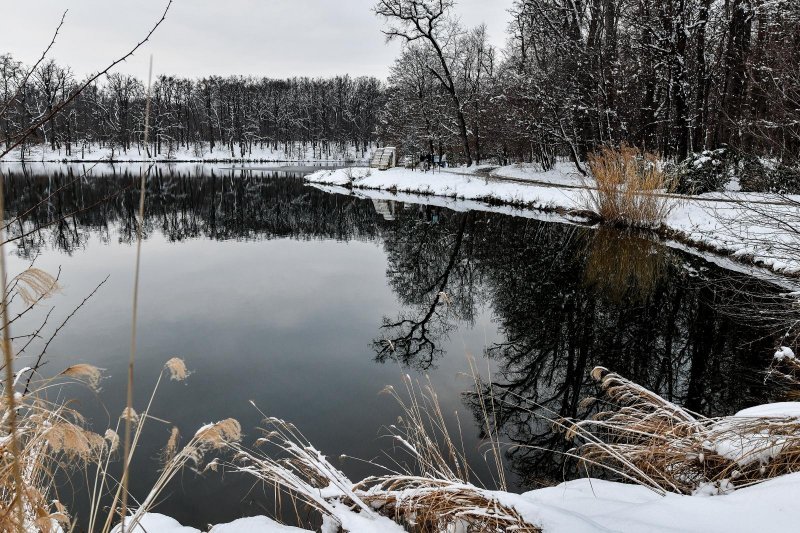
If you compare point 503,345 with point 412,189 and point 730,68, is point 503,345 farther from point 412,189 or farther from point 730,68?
point 412,189

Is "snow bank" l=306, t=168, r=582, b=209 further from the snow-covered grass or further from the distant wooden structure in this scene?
the snow-covered grass

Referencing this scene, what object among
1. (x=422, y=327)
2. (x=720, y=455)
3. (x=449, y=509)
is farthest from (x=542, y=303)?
(x=449, y=509)

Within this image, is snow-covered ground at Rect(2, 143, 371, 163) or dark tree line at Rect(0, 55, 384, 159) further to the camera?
dark tree line at Rect(0, 55, 384, 159)

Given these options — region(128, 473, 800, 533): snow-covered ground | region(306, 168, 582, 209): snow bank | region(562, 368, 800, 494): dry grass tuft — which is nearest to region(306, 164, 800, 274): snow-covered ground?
region(306, 168, 582, 209): snow bank

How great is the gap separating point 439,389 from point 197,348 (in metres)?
3.25

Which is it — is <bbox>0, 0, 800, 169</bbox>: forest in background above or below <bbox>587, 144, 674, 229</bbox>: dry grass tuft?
above

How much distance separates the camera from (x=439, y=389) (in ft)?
18.2

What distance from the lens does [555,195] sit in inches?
736

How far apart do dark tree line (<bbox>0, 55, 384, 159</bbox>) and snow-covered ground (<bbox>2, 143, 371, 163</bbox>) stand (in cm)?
32

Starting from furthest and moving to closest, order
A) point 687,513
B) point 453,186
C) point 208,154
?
point 208,154
point 453,186
point 687,513

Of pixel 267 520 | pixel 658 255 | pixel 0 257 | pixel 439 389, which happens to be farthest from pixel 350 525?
pixel 658 255

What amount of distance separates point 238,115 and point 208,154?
6.90m

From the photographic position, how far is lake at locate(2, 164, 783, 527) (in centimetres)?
459

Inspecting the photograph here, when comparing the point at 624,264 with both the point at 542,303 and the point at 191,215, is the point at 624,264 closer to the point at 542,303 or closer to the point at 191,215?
the point at 542,303
